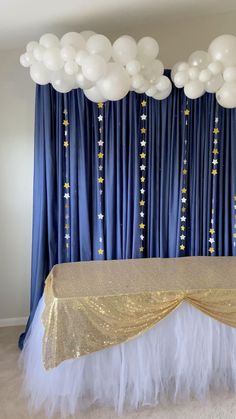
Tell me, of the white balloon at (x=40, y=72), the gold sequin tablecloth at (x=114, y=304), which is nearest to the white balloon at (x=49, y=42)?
the white balloon at (x=40, y=72)

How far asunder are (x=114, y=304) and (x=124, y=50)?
147 cm

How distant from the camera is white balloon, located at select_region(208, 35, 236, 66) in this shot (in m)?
2.18

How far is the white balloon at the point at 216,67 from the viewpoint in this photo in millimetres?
2203

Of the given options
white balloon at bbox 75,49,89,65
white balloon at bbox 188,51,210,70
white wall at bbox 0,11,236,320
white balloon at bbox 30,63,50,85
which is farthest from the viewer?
white wall at bbox 0,11,236,320

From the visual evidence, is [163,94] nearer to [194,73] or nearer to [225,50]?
[194,73]

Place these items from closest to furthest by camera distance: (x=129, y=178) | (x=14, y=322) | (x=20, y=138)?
(x=129, y=178) < (x=20, y=138) < (x=14, y=322)

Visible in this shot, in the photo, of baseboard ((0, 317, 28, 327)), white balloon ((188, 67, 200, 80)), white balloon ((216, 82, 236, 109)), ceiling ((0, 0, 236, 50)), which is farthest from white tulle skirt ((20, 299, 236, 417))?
ceiling ((0, 0, 236, 50))

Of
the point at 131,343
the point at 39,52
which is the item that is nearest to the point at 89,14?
the point at 39,52

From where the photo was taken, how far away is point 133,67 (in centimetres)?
215

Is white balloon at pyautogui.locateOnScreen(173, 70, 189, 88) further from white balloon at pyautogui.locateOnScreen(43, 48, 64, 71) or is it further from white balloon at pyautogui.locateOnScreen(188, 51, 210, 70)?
white balloon at pyautogui.locateOnScreen(43, 48, 64, 71)

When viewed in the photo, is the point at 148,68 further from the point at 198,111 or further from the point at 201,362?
the point at 201,362

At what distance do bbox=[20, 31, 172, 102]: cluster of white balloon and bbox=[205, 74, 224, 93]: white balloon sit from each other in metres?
0.29

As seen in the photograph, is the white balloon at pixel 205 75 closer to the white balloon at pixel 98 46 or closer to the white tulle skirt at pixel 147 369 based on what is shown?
the white balloon at pixel 98 46

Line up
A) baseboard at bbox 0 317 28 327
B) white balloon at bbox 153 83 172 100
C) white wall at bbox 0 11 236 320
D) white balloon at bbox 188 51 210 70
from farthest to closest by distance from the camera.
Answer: baseboard at bbox 0 317 28 327 → white wall at bbox 0 11 236 320 → white balloon at bbox 153 83 172 100 → white balloon at bbox 188 51 210 70
